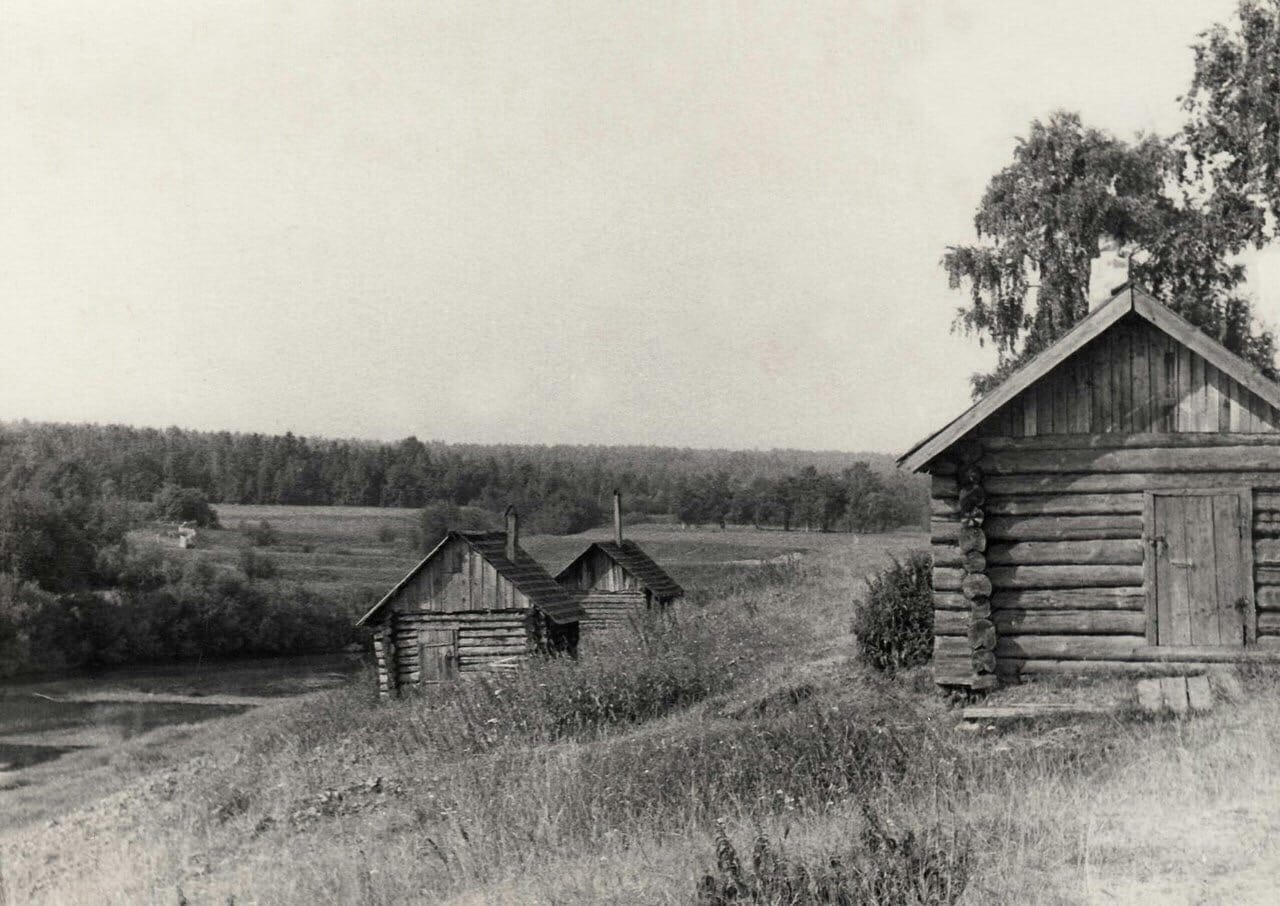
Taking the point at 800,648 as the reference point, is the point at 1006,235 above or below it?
above

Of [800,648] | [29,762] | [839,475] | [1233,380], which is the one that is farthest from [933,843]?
[839,475]

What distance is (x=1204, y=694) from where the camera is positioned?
1266 centimetres

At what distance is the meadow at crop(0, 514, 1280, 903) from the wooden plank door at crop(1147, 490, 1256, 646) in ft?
2.62

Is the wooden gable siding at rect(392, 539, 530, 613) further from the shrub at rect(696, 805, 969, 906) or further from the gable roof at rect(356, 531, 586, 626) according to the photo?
the shrub at rect(696, 805, 969, 906)

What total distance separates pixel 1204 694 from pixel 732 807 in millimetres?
5941

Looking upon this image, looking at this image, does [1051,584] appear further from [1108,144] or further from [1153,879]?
[1108,144]

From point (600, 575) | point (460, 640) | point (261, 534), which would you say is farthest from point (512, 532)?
point (261, 534)

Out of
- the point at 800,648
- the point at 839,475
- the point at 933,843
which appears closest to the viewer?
the point at 933,843

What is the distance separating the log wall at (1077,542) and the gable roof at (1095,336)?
1.93ft

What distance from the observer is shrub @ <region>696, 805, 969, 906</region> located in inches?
260

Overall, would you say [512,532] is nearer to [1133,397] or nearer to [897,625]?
[897,625]

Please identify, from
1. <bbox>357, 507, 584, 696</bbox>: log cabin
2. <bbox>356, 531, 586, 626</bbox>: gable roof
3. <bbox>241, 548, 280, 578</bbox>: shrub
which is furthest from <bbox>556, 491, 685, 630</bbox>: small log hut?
<bbox>241, 548, 280, 578</bbox>: shrub

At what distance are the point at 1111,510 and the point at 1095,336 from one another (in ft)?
7.02

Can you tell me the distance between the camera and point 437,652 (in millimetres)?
33438
